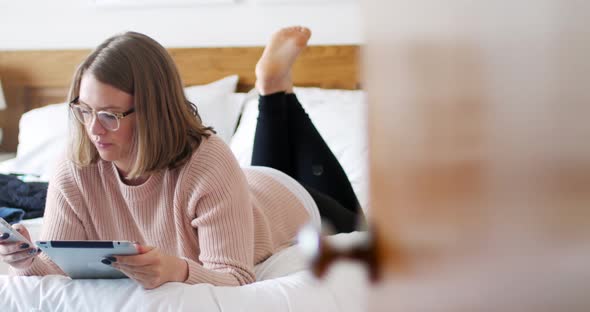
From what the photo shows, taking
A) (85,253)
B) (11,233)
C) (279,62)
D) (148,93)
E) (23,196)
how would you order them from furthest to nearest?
(23,196)
(279,62)
(148,93)
(11,233)
(85,253)

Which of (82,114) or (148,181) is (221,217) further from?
(82,114)

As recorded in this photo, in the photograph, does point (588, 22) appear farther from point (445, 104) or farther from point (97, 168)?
point (97, 168)

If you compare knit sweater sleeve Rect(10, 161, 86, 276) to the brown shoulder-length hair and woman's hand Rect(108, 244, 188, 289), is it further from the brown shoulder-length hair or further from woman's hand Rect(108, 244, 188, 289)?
woman's hand Rect(108, 244, 188, 289)

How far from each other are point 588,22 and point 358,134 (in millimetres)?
1984

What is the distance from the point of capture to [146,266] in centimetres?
101

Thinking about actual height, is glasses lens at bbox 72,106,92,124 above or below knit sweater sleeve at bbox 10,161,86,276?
above

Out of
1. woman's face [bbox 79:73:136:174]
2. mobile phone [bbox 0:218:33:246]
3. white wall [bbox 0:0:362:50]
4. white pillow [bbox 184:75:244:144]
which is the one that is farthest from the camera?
white wall [bbox 0:0:362:50]

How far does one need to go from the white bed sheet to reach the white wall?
1613 millimetres

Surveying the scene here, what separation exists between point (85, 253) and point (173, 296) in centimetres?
14

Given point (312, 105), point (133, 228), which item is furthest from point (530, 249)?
point (312, 105)

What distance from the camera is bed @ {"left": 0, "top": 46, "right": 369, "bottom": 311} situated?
3.32 ft

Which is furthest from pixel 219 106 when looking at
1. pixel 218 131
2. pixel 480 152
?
pixel 480 152

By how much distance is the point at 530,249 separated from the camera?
0.19 meters

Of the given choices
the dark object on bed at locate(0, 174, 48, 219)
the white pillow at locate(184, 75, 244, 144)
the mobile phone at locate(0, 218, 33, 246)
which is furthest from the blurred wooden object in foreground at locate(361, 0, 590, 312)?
the white pillow at locate(184, 75, 244, 144)
